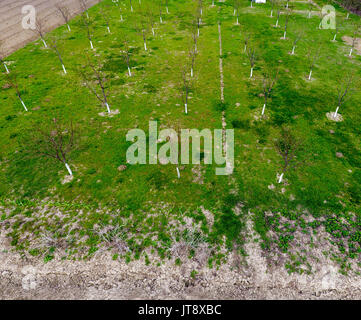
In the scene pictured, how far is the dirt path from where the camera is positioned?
51.6m

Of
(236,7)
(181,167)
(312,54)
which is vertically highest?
(236,7)

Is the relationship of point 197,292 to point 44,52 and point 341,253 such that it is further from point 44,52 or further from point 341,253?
point 44,52

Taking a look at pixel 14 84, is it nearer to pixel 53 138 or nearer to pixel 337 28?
pixel 53 138

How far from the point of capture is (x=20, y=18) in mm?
60500

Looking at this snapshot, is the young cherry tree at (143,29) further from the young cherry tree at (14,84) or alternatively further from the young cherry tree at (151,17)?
the young cherry tree at (14,84)

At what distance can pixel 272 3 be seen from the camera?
66.4m

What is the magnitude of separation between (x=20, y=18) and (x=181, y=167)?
69691 mm

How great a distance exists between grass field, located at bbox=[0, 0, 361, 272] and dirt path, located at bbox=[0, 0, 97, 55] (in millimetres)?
8203

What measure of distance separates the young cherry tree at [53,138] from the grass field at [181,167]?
0.61 m

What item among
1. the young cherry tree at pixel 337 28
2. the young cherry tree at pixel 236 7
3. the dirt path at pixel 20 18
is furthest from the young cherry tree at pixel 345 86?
the dirt path at pixel 20 18

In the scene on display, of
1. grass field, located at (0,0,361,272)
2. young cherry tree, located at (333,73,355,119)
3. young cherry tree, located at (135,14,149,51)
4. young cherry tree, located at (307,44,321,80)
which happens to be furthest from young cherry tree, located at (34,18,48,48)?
young cherry tree, located at (333,73,355,119)

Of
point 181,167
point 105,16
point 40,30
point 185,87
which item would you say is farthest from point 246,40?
point 40,30

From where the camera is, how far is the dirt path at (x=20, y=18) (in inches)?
2032

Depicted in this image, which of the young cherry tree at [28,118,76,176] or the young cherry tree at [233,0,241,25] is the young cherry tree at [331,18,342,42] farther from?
the young cherry tree at [28,118,76,176]
